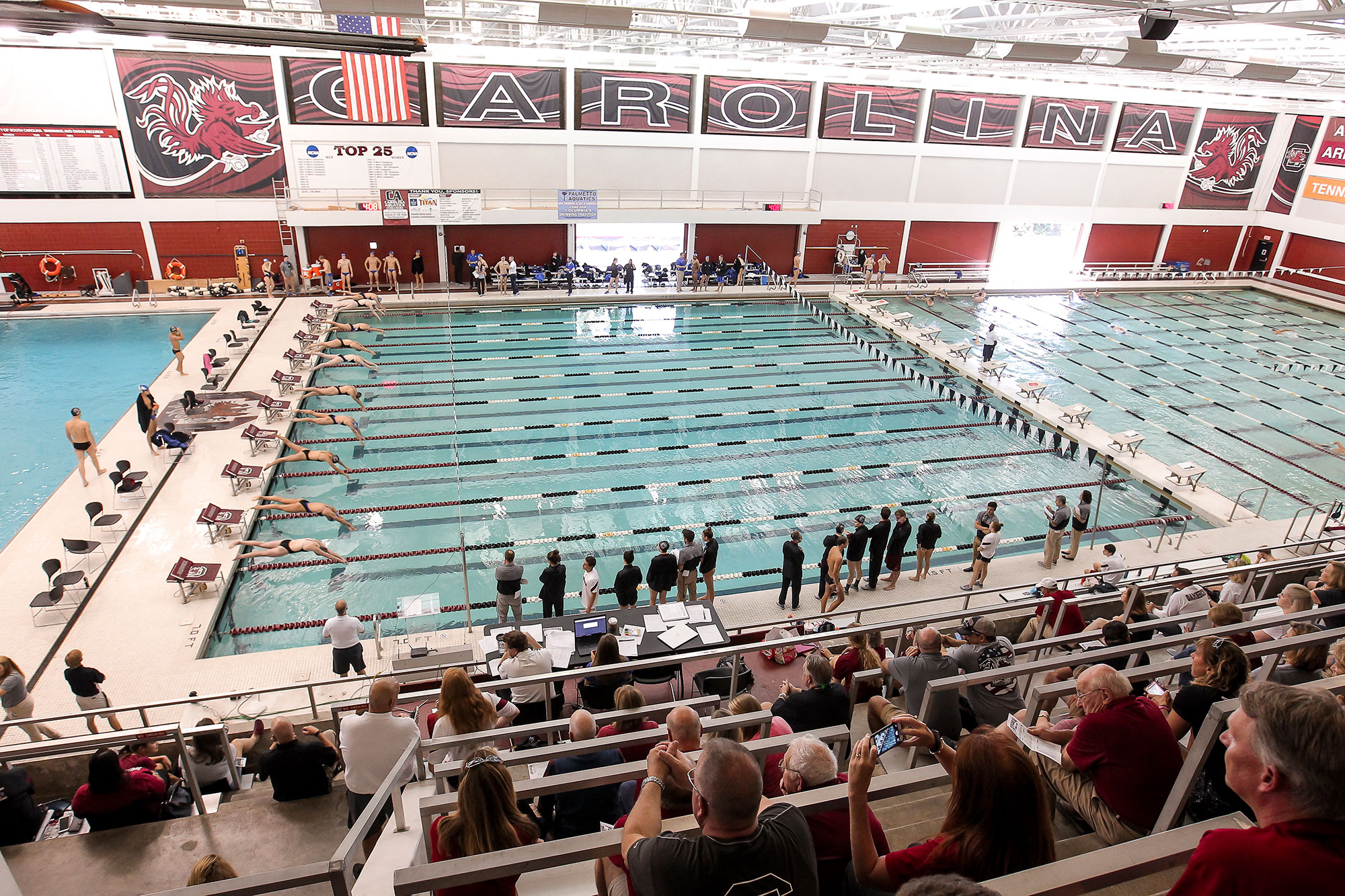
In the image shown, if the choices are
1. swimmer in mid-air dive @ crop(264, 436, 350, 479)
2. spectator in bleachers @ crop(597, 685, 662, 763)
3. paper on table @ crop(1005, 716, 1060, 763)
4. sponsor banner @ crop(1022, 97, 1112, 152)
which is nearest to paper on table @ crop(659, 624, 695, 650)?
spectator in bleachers @ crop(597, 685, 662, 763)

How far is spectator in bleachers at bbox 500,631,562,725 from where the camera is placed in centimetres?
469

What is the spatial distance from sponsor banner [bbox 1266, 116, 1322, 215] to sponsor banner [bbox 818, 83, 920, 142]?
13781mm

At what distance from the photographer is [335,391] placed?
40.5ft

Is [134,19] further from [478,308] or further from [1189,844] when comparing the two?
[478,308]

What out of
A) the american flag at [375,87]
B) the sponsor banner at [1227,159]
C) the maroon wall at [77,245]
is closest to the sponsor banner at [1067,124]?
the sponsor banner at [1227,159]

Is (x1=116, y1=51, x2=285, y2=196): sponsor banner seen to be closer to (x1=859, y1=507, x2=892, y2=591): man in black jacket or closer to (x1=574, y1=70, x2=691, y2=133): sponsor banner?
(x1=574, y1=70, x2=691, y2=133): sponsor banner

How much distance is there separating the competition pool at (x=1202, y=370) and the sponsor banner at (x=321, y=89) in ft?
40.8

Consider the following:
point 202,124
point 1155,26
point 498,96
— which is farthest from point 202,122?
point 1155,26

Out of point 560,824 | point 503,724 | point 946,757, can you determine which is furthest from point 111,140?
point 946,757

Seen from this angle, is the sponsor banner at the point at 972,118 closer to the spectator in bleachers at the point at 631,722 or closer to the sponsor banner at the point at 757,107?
the sponsor banner at the point at 757,107

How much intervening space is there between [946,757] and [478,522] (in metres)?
8.18

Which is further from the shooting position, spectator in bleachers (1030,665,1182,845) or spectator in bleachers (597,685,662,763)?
spectator in bleachers (597,685,662,763)

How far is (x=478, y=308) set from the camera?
61.7ft

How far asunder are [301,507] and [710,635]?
5.82 metres
